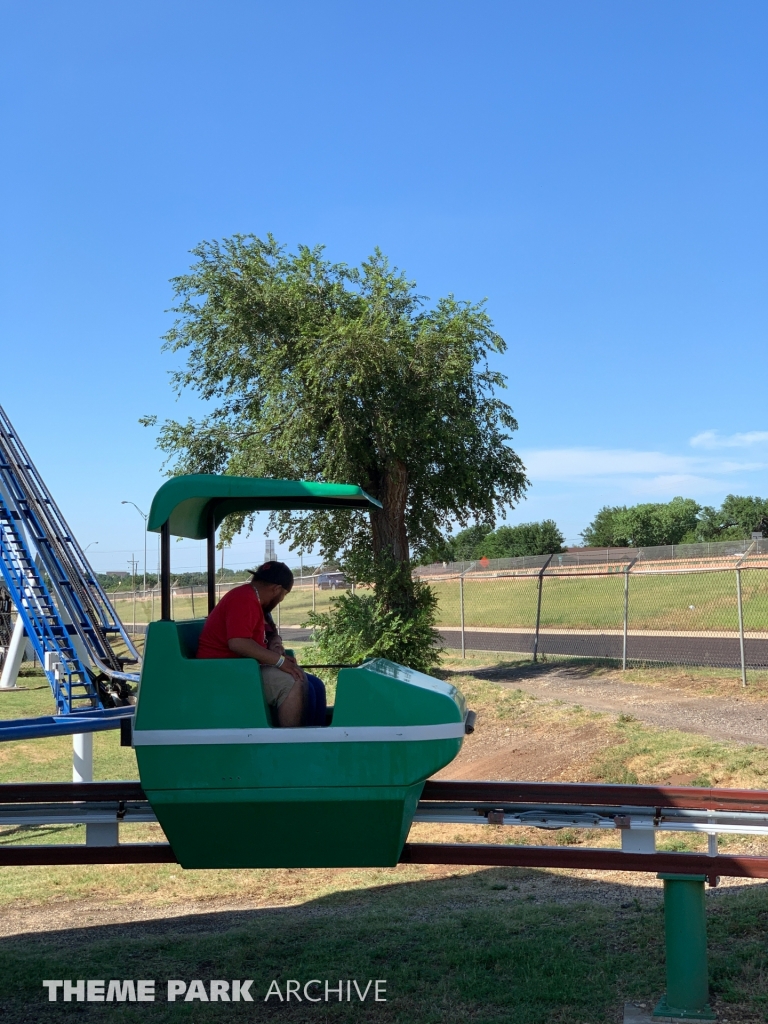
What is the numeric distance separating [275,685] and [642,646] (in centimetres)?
2189

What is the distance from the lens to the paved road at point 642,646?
65.3 feet

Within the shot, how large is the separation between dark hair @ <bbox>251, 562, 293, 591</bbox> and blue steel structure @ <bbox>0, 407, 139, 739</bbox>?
24.3 ft

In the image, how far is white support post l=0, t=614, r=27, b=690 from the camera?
68.4 ft

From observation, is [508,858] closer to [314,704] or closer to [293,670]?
[314,704]

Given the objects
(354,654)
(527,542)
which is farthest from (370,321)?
(527,542)

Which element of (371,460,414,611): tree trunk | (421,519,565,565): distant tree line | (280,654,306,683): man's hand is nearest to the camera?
(280,654,306,683): man's hand

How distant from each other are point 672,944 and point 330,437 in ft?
46.1

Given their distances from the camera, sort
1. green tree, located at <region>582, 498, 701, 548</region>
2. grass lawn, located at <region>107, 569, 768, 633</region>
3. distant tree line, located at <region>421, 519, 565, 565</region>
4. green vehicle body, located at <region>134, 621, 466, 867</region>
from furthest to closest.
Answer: green tree, located at <region>582, 498, 701, 548</region>, distant tree line, located at <region>421, 519, 565, 565</region>, grass lawn, located at <region>107, 569, 768, 633</region>, green vehicle body, located at <region>134, 621, 466, 867</region>

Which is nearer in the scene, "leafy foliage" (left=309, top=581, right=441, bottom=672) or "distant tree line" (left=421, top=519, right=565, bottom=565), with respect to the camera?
"leafy foliage" (left=309, top=581, right=441, bottom=672)

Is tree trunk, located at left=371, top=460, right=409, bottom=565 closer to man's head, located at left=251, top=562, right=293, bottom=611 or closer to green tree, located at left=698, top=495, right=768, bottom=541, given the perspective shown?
man's head, located at left=251, top=562, right=293, bottom=611

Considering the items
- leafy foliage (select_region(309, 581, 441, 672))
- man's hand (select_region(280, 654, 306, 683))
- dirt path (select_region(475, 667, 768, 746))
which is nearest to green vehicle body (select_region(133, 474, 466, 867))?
man's hand (select_region(280, 654, 306, 683))

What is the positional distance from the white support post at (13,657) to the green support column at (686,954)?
18.2 m

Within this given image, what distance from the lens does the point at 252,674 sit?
13.7 ft

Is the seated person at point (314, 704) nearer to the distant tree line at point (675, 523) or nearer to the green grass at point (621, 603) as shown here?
the green grass at point (621, 603)
